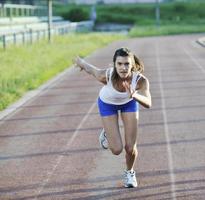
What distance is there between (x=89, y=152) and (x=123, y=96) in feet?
8.66

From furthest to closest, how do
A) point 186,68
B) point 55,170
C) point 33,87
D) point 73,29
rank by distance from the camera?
point 73,29
point 186,68
point 33,87
point 55,170

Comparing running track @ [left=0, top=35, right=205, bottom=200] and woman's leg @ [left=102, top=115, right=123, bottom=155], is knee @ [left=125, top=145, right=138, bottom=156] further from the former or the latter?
running track @ [left=0, top=35, right=205, bottom=200]

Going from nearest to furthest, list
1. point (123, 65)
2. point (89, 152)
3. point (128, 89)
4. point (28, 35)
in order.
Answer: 1. point (128, 89)
2. point (123, 65)
3. point (89, 152)
4. point (28, 35)

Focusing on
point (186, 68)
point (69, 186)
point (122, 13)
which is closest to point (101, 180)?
point (69, 186)

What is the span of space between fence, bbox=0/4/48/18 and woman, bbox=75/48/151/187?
157 ft

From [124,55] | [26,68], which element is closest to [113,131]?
[124,55]

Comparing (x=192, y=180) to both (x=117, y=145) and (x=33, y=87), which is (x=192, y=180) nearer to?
(x=117, y=145)

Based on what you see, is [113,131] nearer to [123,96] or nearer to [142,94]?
[123,96]

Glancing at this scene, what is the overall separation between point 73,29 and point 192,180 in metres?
48.9

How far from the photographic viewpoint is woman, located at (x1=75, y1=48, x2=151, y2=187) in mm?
6688

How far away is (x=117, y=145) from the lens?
709cm

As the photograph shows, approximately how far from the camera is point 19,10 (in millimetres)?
65125

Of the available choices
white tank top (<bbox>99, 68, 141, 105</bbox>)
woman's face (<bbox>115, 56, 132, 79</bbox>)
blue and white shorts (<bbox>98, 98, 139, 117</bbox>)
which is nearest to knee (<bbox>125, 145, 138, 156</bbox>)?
blue and white shorts (<bbox>98, 98, 139, 117</bbox>)

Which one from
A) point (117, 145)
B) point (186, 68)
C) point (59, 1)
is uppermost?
point (117, 145)
